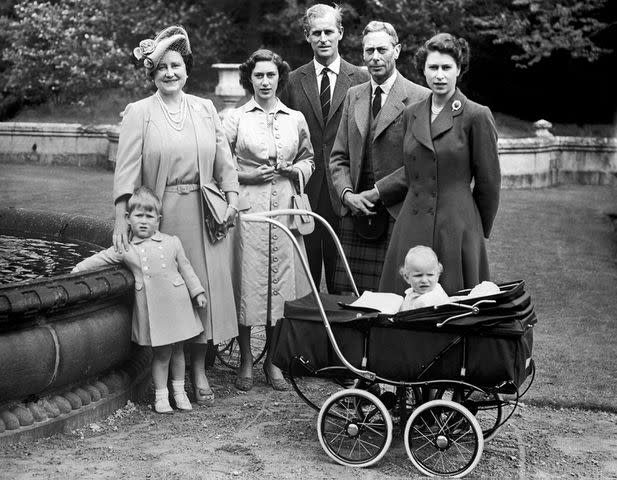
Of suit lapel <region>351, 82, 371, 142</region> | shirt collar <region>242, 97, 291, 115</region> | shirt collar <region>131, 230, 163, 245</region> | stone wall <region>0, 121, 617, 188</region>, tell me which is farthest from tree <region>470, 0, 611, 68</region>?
shirt collar <region>131, 230, 163, 245</region>

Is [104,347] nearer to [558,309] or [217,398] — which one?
[217,398]

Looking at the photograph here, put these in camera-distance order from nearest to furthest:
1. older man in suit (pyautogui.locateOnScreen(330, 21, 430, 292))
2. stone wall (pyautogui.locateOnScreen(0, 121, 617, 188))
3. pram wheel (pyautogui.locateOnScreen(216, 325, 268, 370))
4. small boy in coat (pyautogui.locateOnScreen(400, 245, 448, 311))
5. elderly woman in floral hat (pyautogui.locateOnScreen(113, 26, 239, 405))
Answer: small boy in coat (pyautogui.locateOnScreen(400, 245, 448, 311))
elderly woman in floral hat (pyautogui.locateOnScreen(113, 26, 239, 405))
older man in suit (pyautogui.locateOnScreen(330, 21, 430, 292))
pram wheel (pyautogui.locateOnScreen(216, 325, 268, 370))
stone wall (pyautogui.locateOnScreen(0, 121, 617, 188))

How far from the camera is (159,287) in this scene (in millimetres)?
5504

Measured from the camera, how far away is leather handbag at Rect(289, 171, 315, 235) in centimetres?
613

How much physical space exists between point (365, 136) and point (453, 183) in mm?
1007

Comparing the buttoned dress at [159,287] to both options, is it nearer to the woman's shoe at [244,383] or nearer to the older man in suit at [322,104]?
the woman's shoe at [244,383]

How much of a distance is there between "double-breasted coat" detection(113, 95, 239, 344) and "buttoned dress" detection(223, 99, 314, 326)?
0.71 feet

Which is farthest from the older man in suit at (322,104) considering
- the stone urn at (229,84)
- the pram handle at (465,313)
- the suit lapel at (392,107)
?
the stone urn at (229,84)

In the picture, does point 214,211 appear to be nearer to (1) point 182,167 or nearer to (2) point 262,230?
(1) point 182,167

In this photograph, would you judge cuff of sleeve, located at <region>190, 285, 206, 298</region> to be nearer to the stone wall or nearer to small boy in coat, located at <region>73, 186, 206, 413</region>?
small boy in coat, located at <region>73, 186, 206, 413</region>

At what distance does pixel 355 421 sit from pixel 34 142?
1358 centimetres

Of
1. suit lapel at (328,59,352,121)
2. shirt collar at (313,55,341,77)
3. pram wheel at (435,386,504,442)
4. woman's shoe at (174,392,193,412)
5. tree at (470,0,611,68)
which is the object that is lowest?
woman's shoe at (174,392,193,412)

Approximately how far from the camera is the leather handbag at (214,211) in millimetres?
5715

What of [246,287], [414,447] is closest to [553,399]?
[414,447]
